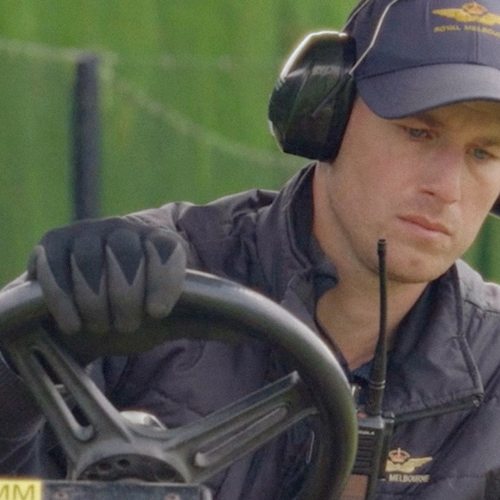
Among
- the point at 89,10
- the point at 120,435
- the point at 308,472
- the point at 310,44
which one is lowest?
the point at 89,10

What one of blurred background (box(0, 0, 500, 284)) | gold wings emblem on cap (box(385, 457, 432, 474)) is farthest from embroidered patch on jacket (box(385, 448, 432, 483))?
blurred background (box(0, 0, 500, 284))

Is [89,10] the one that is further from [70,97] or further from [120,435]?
[120,435]

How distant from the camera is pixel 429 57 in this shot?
3.27 meters

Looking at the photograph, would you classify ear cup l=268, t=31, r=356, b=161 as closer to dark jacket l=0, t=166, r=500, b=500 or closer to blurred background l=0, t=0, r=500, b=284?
dark jacket l=0, t=166, r=500, b=500

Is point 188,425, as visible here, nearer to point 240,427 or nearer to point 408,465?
point 240,427

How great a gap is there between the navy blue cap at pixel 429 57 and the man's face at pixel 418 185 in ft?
0.17

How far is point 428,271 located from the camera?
327cm

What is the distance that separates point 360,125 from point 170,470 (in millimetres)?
979

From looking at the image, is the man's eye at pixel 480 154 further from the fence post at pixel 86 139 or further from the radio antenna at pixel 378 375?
the fence post at pixel 86 139

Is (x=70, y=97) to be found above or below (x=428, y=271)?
below

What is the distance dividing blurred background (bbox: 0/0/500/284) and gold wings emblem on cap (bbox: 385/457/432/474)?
3.17 meters

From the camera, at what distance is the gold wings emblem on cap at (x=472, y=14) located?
3.29 metres

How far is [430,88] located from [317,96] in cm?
25

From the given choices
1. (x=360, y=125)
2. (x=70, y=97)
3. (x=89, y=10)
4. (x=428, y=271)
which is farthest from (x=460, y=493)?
(x=89, y=10)
